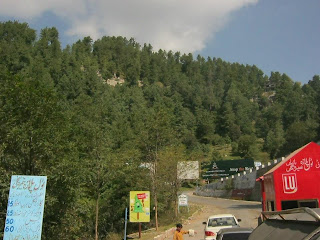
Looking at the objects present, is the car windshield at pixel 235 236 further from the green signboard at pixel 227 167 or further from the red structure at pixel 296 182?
the green signboard at pixel 227 167

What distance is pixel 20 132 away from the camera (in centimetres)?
1966

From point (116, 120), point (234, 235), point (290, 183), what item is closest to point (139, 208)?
point (290, 183)

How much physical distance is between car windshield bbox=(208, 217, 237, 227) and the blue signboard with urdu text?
8174mm

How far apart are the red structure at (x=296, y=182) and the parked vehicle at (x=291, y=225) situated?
839 cm

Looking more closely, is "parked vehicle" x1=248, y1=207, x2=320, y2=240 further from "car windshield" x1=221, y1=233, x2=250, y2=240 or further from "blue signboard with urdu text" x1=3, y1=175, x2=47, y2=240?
"blue signboard with urdu text" x1=3, y1=175, x2=47, y2=240

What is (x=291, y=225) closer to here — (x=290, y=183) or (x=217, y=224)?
(x=290, y=183)

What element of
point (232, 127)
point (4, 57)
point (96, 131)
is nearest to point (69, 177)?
point (96, 131)

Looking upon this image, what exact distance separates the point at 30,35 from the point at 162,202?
12448cm

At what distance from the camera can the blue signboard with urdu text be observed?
9.40 metres

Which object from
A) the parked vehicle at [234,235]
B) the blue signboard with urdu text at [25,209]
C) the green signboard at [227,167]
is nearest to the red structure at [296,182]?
the parked vehicle at [234,235]

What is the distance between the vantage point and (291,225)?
339cm

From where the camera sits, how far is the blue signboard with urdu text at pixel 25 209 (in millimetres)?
9398

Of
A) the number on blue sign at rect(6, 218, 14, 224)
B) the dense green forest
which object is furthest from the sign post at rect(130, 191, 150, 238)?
the number on blue sign at rect(6, 218, 14, 224)

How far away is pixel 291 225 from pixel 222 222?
12468 millimetres
